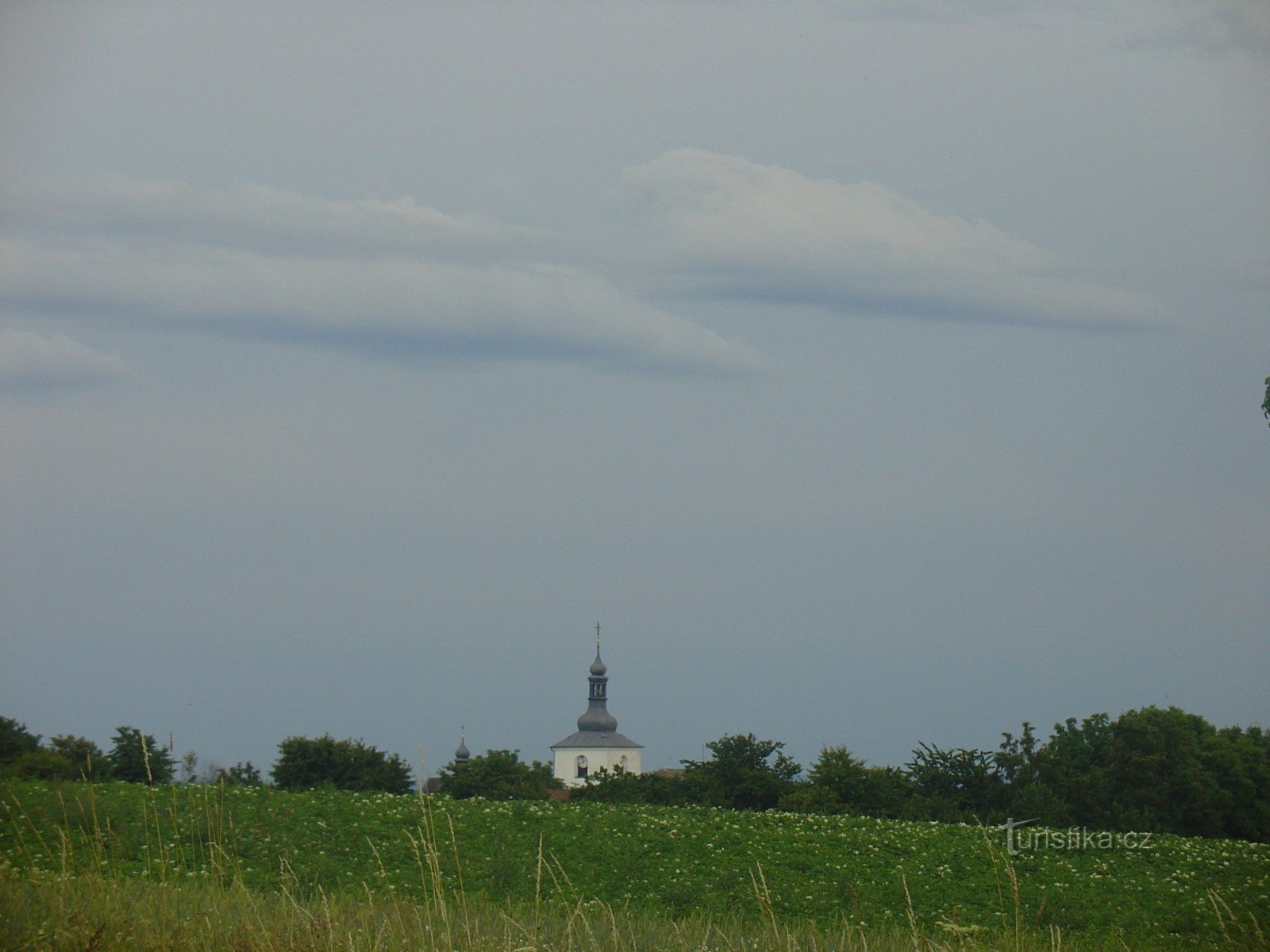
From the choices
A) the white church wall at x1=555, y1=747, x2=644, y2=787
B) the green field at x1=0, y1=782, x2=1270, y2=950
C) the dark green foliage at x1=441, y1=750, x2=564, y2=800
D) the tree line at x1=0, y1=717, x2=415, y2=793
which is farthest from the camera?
the white church wall at x1=555, y1=747, x2=644, y2=787

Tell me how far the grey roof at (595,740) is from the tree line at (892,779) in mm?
88211

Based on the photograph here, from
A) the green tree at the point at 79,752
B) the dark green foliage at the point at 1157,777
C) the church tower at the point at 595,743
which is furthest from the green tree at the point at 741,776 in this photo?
the church tower at the point at 595,743

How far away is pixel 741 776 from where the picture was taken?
22.4m

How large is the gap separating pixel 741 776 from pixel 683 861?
28.3 feet

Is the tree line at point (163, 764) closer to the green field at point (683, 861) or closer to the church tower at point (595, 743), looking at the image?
the green field at point (683, 861)

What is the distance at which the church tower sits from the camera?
113 metres

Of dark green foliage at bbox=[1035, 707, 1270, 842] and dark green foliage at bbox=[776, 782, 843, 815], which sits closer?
dark green foliage at bbox=[776, 782, 843, 815]

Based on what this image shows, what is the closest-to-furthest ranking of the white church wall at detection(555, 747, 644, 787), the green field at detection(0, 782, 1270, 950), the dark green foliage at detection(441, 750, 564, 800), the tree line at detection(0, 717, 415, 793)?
1. the green field at detection(0, 782, 1270, 950)
2. the tree line at detection(0, 717, 415, 793)
3. the dark green foliage at detection(441, 750, 564, 800)
4. the white church wall at detection(555, 747, 644, 787)

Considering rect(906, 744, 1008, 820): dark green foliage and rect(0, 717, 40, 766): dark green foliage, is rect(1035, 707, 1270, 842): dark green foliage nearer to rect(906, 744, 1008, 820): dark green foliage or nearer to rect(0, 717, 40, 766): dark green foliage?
rect(906, 744, 1008, 820): dark green foliage

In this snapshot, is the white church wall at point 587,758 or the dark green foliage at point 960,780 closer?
the dark green foliage at point 960,780

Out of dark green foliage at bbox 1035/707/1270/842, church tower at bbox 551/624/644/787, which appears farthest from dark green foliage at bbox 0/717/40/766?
church tower at bbox 551/624/644/787

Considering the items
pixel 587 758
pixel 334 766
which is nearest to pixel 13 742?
pixel 334 766

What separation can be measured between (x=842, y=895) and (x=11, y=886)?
27.2 feet

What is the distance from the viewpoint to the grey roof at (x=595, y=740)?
374 ft
